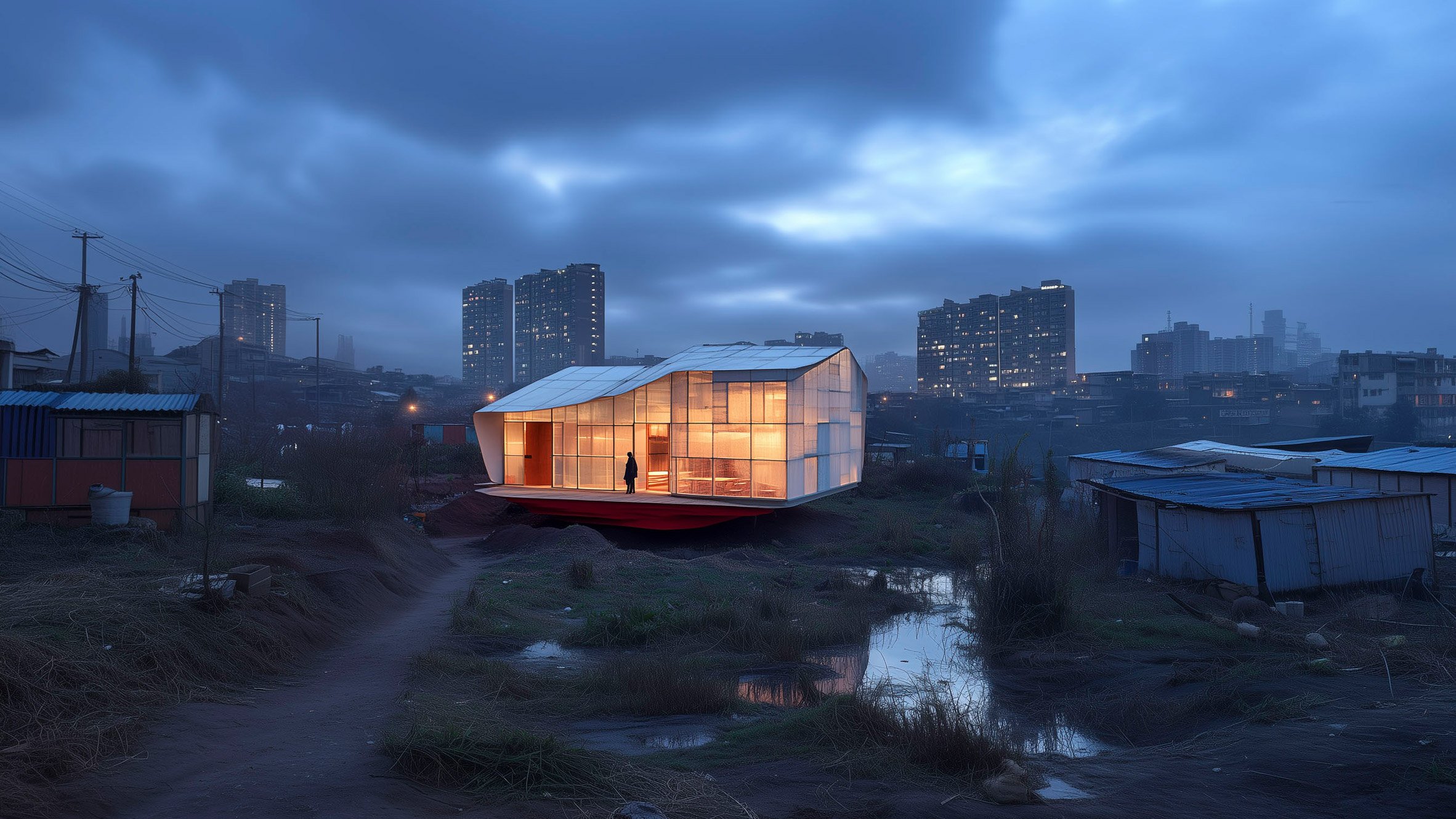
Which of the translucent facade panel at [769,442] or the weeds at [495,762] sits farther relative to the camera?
the translucent facade panel at [769,442]

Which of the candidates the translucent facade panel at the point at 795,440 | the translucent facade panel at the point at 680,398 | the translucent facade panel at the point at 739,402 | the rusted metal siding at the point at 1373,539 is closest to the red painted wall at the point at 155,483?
the translucent facade panel at the point at 680,398

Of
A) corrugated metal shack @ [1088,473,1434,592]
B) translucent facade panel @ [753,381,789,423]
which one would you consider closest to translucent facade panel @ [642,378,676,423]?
translucent facade panel @ [753,381,789,423]

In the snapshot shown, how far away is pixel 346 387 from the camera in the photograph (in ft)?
266

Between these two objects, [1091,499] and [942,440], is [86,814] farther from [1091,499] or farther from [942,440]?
[942,440]

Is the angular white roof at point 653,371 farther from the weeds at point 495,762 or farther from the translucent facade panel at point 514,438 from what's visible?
the weeds at point 495,762

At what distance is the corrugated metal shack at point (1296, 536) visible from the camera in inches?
500

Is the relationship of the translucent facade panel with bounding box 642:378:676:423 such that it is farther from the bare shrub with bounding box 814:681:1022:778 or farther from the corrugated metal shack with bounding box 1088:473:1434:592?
the bare shrub with bounding box 814:681:1022:778

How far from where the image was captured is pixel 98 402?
14.5m

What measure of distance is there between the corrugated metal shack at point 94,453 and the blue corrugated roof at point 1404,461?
24830 mm

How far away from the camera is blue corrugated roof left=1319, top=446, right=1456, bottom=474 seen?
18.1 metres

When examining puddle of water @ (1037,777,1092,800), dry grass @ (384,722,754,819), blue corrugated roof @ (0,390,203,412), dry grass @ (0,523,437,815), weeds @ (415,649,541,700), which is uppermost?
blue corrugated roof @ (0,390,203,412)

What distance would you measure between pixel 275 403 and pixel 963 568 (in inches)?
2666

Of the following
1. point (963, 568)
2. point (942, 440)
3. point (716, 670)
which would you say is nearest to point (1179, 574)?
point (963, 568)

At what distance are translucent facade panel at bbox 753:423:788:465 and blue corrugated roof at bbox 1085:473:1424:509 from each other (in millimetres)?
7860
